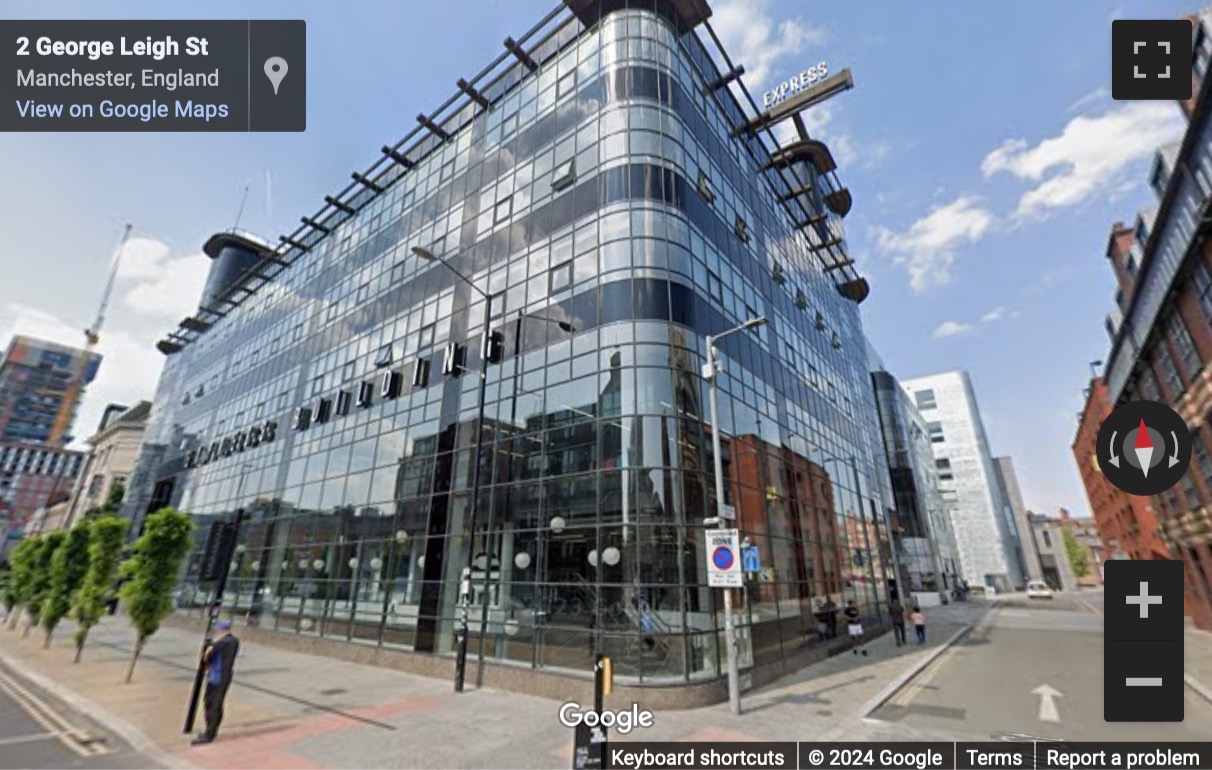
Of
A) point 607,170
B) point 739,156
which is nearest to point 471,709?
point 607,170

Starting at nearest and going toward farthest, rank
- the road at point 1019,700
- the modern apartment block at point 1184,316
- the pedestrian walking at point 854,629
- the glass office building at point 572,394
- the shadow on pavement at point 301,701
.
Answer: the road at point 1019,700, the shadow on pavement at point 301,701, the glass office building at point 572,394, the modern apartment block at point 1184,316, the pedestrian walking at point 854,629

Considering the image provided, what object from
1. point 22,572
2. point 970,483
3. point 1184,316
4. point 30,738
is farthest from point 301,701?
point 970,483

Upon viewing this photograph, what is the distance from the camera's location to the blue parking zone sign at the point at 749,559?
12.7 meters

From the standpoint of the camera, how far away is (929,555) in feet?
189

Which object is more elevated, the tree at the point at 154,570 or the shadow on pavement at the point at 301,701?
the tree at the point at 154,570

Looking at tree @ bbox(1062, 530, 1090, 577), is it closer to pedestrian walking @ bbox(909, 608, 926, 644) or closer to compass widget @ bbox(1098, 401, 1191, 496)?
pedestrian walking @ bbox(909, 608, 926, 644)

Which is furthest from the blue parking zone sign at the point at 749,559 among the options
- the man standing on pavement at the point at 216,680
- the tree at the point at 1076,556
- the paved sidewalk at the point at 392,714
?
the tree at the point at 1076,556

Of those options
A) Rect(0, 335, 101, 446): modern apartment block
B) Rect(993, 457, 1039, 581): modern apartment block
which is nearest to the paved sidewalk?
Rect(993, 457, 1039, 581): modern apartment block

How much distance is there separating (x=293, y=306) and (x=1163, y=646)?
4400cm

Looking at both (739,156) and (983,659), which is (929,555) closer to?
(983,659)
